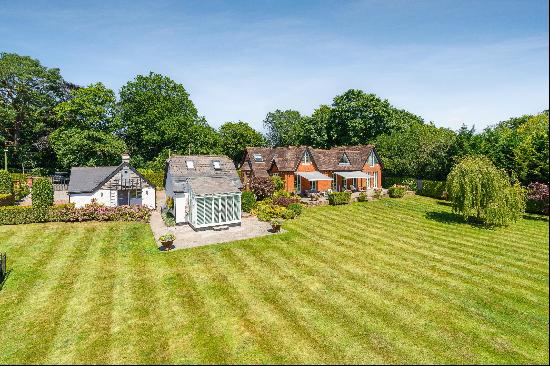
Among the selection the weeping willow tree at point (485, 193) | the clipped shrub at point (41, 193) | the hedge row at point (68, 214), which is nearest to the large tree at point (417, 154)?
the weeping willow tree at point (485, 193)

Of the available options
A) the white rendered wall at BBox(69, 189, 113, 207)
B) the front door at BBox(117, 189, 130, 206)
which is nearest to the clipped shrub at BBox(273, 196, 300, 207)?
the front door at BBox(117, 189, 130, 206)

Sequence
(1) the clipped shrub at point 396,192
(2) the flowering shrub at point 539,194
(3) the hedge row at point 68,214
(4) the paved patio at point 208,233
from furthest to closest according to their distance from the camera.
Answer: (1) the clipped shrub at point 396,192 < (2) the flowering shrub at point 539,194 < (3) the hedge row at point 68,214 < (4) the paved patio at point 208,233

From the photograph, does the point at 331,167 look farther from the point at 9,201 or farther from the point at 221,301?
the point at 9,201

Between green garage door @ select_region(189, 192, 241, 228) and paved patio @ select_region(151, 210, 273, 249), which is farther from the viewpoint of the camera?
green garage door @ select_region(189, 192, 241, 228)

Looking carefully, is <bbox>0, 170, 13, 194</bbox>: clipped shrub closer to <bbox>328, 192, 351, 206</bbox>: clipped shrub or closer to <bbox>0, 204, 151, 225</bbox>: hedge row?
<bbox>0, 204, 151, 225</bbox>: hedge row

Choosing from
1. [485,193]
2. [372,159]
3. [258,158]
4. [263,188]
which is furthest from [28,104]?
[485,193]

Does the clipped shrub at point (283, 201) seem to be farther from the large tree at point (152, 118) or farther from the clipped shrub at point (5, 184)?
the clipped shrub at point (5, 184)

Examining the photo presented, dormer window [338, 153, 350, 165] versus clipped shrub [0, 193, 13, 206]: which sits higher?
dormer window [338, 153, 350, 165]
